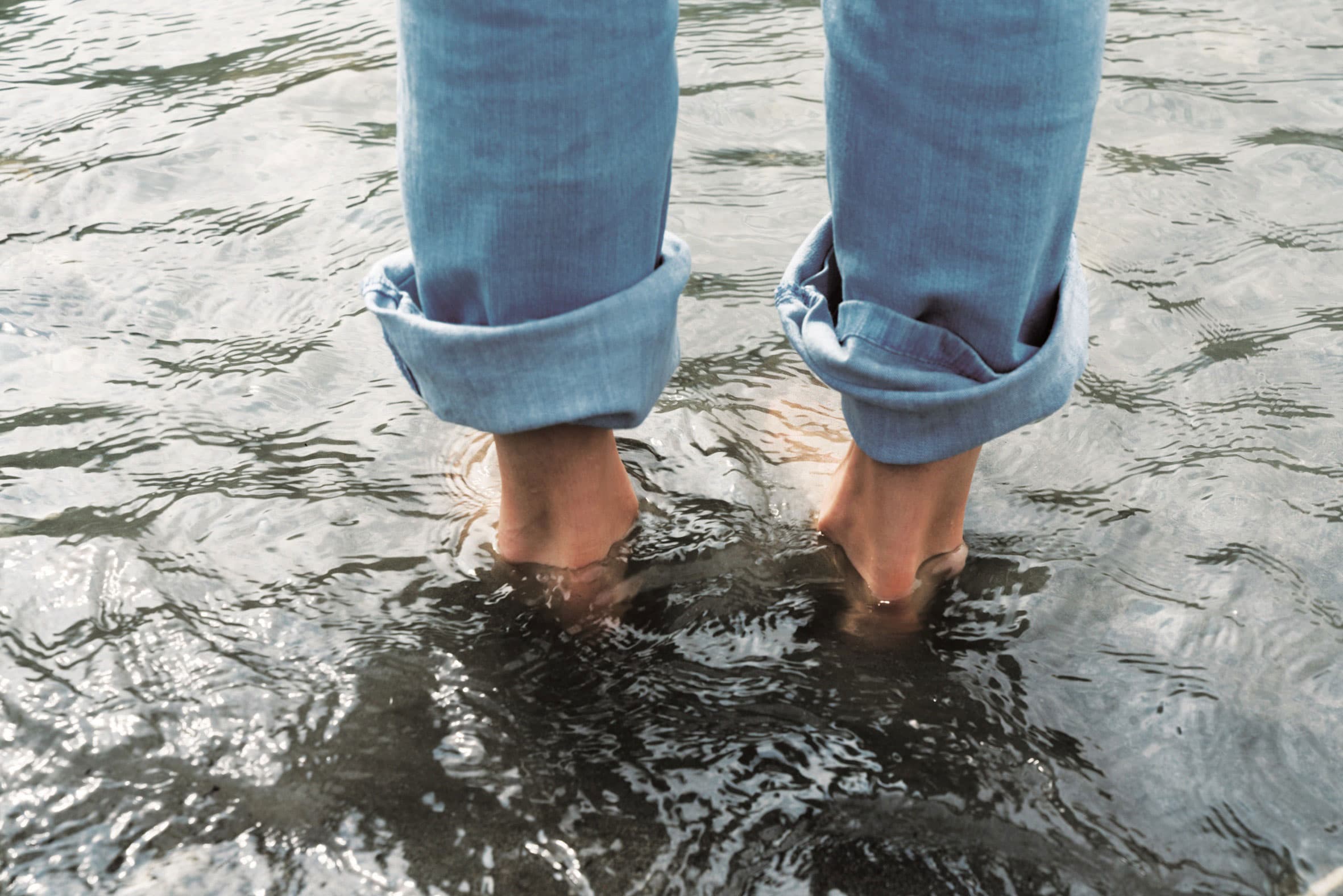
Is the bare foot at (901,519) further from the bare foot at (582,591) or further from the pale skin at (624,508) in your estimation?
the bare foot at (582,591)

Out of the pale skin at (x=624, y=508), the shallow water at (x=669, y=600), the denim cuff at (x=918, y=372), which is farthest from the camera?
the pale skin at (x=624, y=508)

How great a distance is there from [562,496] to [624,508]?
0.36ft

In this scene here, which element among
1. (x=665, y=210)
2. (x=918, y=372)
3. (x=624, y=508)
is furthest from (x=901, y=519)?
(x=665, y=210)

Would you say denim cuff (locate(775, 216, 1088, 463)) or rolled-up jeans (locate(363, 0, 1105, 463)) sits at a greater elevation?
rolled-up jeans (locate(363, 0, 1105, 463))

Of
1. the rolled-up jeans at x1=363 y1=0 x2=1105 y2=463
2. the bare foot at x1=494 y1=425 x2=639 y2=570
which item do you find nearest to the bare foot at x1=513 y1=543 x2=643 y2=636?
the bare foot at x1=494 y1=425 x2=639 y2=570

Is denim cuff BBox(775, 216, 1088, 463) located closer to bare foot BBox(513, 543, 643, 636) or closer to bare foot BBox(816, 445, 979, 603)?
bare foot BBox(816, 445, 979, 603)

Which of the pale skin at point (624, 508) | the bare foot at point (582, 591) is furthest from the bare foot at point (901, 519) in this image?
the bare foot at point (582, 591)

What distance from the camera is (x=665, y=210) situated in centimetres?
118

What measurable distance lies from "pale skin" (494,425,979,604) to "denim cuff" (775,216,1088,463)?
0.19ft

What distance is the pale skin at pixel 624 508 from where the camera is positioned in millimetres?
1235

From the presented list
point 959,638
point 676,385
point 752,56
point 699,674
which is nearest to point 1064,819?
point 959,638

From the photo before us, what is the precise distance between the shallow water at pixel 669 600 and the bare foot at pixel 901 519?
44 millimetres

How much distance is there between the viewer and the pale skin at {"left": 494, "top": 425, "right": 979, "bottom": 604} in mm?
1235

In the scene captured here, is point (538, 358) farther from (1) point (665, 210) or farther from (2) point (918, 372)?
(2) point (918, 372)
